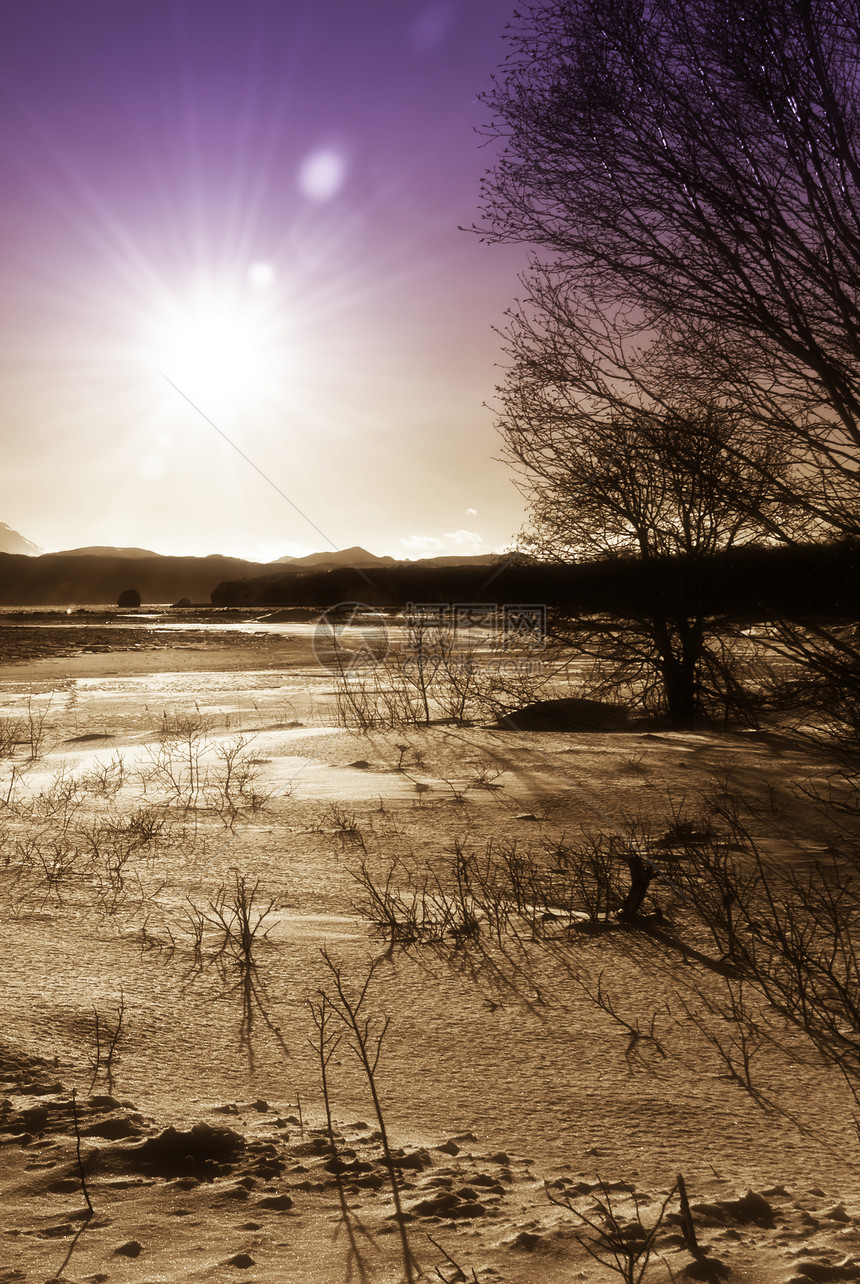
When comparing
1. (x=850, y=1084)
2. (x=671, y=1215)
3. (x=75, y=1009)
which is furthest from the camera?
(x=75, y=1009)

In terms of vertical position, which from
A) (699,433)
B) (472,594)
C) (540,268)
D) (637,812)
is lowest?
(637,812)

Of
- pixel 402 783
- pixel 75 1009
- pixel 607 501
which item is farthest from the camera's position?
pixel 607 501

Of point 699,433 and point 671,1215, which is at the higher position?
point 699,433

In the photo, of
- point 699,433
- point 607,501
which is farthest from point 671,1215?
point 607,501

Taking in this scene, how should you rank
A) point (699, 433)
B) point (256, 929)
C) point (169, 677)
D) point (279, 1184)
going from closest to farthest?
point (279, 1184)
point (256, 929)
point (699, 433)
point (169, 677)

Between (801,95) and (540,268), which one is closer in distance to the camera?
(801,95)

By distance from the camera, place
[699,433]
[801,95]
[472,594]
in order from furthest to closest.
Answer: [472,594], [801,95], [699,433]

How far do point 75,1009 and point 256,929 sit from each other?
1.97 feet

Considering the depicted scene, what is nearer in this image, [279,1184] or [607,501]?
[279,1184]

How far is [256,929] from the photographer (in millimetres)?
2602

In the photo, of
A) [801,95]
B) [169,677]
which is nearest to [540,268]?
[801,95]

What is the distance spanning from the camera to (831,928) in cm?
266

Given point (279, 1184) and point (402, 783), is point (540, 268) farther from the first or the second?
point (279, 1184)

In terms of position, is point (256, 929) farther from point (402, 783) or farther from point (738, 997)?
point (402, 783)
